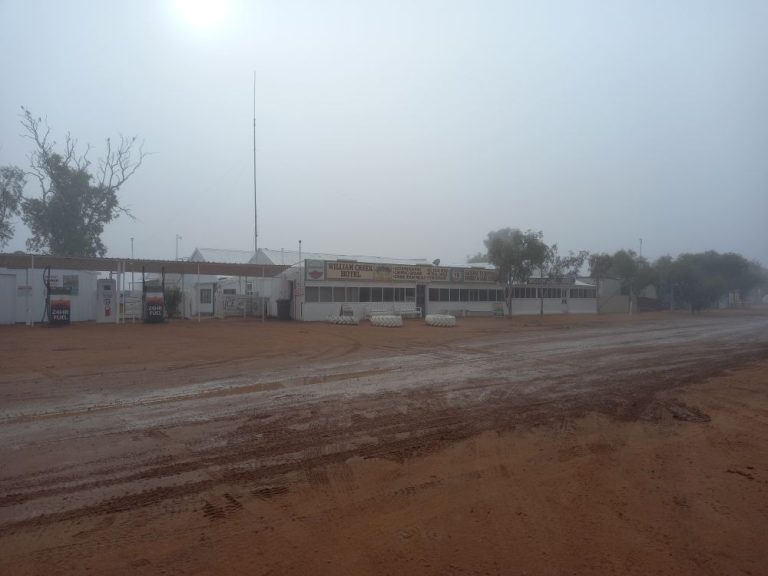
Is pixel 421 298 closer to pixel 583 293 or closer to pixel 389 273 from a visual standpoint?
pixel 389 273

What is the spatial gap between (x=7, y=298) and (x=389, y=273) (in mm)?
21154

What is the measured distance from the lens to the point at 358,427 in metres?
7.80

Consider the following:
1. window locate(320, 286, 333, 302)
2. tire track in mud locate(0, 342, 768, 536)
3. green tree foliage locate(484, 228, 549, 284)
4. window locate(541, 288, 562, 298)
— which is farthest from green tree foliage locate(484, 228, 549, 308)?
tire track in mud locate(0, 342, 768, 536)

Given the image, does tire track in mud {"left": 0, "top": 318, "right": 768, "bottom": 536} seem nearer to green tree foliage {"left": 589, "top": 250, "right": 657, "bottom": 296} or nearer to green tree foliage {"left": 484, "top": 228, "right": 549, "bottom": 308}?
green tree foliage {"left": 484, "top": 228, "right": 549, "bottom": 308}

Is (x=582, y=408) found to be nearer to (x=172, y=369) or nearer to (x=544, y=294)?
(x=172, y=369)

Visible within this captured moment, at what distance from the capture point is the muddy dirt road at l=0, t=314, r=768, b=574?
420 centimetres

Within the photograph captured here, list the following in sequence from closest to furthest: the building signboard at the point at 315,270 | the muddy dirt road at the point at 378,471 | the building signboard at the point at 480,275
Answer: the muddy dirt road at the point at 378,471, the building signboard at the point at 315,270, the building signboard at the point at 480,275

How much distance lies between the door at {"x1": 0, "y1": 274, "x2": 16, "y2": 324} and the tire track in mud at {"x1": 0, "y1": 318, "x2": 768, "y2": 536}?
25.0 m

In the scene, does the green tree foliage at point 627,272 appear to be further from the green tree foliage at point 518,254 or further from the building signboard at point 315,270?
the building signboard at point 315,270

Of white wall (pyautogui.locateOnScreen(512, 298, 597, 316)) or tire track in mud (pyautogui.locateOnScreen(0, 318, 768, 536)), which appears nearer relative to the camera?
tire track in mud (pyautogui.locateOnScreen(0, 318, 768, 536))

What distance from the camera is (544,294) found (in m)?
46.5

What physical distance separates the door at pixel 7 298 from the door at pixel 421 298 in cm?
2336

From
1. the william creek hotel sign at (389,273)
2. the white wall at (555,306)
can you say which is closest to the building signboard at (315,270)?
the william creek hotel sign at (389,273)

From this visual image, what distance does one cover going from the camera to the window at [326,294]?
109 feet
